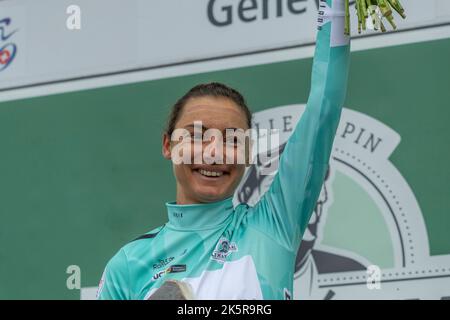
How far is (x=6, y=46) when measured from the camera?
121 inches

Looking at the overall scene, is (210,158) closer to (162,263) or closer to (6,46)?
(162,263)

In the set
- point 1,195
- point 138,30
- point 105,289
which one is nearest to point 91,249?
point 1,195

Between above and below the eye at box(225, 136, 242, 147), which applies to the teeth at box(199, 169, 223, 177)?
below

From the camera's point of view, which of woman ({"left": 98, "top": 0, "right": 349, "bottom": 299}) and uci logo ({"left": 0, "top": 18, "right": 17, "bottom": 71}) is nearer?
woman ({"left": 98, "top": 0, "right": 349, "bottom": 299})

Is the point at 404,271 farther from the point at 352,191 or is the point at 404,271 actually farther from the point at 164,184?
the point at 164,184

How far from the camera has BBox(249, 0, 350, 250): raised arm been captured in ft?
5.32

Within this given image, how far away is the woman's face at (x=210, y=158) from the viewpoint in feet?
5.39

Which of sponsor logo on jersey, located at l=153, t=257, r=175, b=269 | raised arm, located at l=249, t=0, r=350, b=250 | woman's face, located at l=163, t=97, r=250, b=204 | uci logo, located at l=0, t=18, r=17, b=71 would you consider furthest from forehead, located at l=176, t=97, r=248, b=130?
uci logo, located at l=0, t=18, r=17, b=71

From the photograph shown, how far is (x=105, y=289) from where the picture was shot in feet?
5.37

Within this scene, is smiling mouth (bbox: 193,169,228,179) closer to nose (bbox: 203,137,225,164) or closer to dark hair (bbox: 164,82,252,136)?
nose (bbox: 203,137,225,164)

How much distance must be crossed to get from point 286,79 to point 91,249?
0.72 meters

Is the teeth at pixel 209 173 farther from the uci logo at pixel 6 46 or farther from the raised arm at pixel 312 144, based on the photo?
the uci logo at pixel 6 46

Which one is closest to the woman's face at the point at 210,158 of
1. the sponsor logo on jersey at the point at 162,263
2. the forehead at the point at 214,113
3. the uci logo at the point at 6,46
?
the forehead at the point at 214,113
